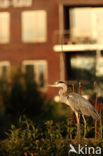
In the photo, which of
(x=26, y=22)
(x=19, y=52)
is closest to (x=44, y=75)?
(x=19, y=52)

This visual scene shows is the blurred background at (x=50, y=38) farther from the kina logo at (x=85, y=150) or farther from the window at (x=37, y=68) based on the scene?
the kina logo at (x=85, y=150)

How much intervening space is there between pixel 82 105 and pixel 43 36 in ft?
46.0

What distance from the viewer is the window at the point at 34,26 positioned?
66.9ft

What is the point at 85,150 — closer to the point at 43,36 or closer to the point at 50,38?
the point at 50,38

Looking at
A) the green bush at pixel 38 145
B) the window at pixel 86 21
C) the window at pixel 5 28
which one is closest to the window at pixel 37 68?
the window at pixel 5 28

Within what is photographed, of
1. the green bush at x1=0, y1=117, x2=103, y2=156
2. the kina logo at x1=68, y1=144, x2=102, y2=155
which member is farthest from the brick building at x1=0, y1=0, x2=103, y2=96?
the kina logo at x1=68, y1=144, x2=102, y2=155

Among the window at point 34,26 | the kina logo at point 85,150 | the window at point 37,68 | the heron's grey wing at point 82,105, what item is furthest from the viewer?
the window at point 34,26

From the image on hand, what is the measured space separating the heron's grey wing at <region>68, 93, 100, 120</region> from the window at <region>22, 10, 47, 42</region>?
1386cm

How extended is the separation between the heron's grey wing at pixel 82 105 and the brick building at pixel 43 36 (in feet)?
41.8

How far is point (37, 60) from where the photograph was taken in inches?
798

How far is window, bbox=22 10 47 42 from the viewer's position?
20391 mm

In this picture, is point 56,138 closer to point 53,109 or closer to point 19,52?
point 53,109

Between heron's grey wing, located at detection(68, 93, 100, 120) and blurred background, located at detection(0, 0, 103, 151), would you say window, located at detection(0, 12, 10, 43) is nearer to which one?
blurred background, located at detection(0, 0, 103, 151)

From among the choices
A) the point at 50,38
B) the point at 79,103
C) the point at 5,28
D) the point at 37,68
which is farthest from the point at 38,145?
the point at 5,28
